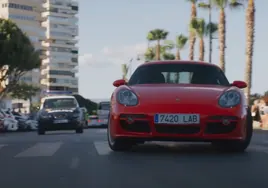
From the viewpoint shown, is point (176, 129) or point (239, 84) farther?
point (239, 84)

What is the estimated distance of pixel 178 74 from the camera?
33.1 ft

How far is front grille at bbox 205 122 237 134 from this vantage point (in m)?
8.69

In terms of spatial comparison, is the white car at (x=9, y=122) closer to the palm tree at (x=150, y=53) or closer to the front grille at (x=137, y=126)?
the front grille at (x=137, y=126)

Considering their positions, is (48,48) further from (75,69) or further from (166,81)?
(166,81)

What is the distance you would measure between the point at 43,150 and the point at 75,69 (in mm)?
169671

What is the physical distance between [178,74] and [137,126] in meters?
1.55

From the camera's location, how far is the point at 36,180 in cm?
656

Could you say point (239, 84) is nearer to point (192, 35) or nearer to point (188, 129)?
point (188, 129)

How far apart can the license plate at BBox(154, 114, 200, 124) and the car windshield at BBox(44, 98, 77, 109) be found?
1571cm

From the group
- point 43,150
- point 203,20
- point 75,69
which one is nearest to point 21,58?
point 203,20

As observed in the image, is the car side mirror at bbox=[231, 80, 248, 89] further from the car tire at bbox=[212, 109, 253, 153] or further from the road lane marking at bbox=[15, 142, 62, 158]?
the road lane marking at bbox=[15, 142, 62, 158]

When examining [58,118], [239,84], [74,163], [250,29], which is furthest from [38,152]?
[250,29]

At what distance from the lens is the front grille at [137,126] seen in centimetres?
877

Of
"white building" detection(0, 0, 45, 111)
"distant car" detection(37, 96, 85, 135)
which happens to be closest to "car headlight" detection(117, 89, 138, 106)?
"distant car" detection(37, 96, 85, 135)
